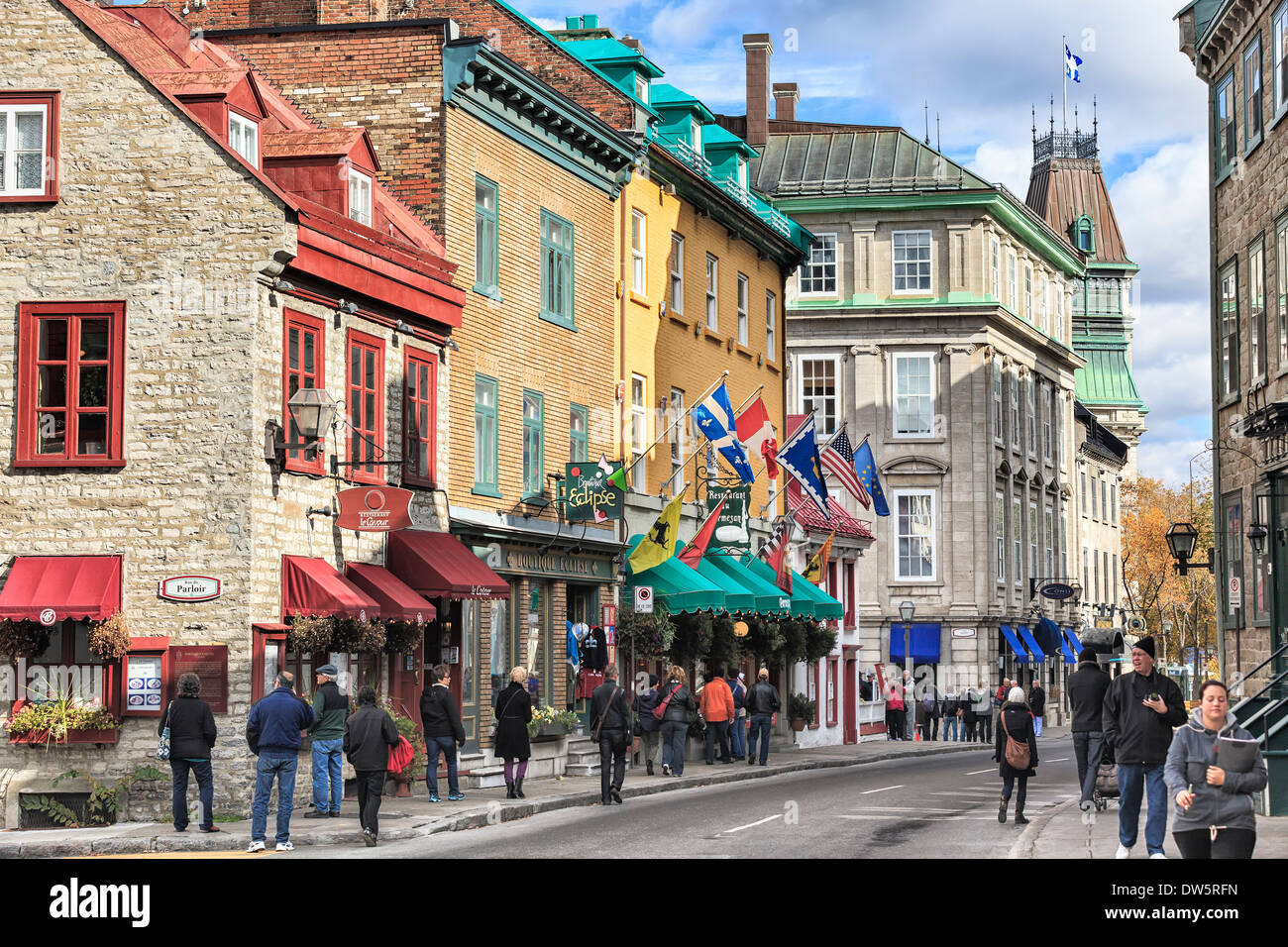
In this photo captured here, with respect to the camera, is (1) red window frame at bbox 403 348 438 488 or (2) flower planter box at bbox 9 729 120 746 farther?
(1) red window frame at bbox 403 348 438 488

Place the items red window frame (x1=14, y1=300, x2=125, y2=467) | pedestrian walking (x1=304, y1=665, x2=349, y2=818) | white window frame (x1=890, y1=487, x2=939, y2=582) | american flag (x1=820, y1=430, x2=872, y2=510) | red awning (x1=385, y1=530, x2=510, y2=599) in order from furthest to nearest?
white window frame (x1=890, y1=487, x2=939, y2=582) → american flag (x1=820, y1=430, x2=872, y2=510) → red awning (x1=385, y1=530, x2=510, y2=599) → red window frame (x1=14, y1=300, x2=125, y2=467) → pedestrian walking (x1=304, y1=665, x2=349, y2=818)

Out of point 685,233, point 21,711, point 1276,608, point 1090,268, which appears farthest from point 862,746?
point 1090,268

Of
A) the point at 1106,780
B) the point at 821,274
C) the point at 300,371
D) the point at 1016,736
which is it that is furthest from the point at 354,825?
the point at 821,274

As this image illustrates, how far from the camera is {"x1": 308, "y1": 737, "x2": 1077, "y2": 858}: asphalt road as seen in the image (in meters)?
18.4

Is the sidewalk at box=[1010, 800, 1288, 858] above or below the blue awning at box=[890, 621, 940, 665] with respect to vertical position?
below

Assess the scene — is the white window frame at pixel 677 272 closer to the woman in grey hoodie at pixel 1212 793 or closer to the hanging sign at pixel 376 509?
the hanging sign at pixel 376 509

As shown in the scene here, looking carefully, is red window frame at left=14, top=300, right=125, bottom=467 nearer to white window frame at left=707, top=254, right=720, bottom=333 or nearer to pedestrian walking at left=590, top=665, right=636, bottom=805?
pedestrian walking at left=590, top=665, right=636, bottom=805

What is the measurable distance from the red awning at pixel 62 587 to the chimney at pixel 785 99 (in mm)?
55058

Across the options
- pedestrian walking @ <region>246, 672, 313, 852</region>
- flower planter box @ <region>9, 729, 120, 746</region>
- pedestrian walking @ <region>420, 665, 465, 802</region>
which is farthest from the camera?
pedestrian walking @ <region>420, 665, 465, 802</region>

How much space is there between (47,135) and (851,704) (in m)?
32.4

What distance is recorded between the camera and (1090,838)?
1917 centimetres

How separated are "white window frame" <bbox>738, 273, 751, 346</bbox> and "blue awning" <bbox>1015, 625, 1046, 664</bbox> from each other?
88.2ft

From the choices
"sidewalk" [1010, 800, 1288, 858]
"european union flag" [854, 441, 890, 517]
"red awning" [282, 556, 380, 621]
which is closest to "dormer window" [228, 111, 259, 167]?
"red awning" [282, 556, 380, 621]

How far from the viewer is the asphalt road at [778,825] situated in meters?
18.4
